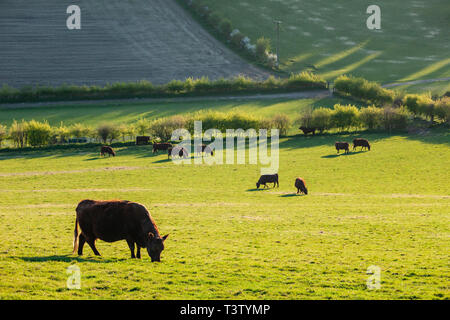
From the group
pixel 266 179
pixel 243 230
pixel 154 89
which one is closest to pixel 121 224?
pixel 243 230

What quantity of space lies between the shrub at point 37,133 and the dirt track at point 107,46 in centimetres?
4295

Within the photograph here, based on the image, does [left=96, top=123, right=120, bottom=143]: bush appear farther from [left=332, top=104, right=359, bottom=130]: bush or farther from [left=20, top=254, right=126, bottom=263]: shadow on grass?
[left=20, top=254, right=126, bottom=263]: shadow on grass

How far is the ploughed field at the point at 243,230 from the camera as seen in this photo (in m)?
14.4

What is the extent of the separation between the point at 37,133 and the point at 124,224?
189ft

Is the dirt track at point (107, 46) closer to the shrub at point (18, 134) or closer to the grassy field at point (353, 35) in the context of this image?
the grassy field at point (353, 35)

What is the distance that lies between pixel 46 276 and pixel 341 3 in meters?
172

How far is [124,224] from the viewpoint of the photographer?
53.9ft

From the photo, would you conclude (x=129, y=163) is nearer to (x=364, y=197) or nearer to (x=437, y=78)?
(x=364, y=197)

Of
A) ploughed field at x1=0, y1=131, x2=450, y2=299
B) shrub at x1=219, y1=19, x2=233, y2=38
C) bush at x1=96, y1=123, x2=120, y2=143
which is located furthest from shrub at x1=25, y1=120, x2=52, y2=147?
shrub at x1=219, y1=19, x2=233, y2=38

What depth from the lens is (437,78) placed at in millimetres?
119750

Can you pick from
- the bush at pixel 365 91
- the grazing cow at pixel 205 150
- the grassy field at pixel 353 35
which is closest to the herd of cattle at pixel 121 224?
the grazing cow at pixel 205 150

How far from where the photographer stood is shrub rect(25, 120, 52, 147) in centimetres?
6819

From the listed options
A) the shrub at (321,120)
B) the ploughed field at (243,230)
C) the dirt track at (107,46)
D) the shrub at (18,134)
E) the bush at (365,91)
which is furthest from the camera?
the dirt track at (107,46)
